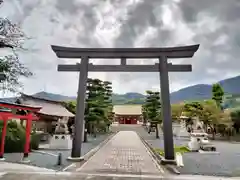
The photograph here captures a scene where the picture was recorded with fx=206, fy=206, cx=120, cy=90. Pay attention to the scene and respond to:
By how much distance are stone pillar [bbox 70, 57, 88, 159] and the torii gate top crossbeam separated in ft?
1.32

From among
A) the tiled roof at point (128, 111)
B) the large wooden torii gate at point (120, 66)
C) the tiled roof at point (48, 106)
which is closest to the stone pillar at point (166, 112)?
the large wooden torii gate at point (120, 66)

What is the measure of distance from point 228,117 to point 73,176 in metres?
23.4

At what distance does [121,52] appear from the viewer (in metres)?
9.50

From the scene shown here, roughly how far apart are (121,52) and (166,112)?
3.39 m

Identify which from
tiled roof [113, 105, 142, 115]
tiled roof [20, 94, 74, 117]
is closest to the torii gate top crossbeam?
tiled roof [20, 94, 74, 117]

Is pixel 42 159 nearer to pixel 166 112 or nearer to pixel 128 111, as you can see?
pixel 166 112

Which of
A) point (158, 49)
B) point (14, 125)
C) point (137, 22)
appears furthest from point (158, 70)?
point (14, 125)

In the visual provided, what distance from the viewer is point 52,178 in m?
6.34

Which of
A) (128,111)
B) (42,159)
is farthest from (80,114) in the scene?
(128,111)

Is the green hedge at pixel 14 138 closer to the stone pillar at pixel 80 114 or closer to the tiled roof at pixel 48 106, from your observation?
the stone pillar at pixel 80 114

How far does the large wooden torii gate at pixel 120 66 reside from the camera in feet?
29.8

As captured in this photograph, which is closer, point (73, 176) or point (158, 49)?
point (73, 176)

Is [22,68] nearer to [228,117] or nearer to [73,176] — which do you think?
[73,176]

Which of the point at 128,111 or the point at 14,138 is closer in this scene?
the point at 14,138
